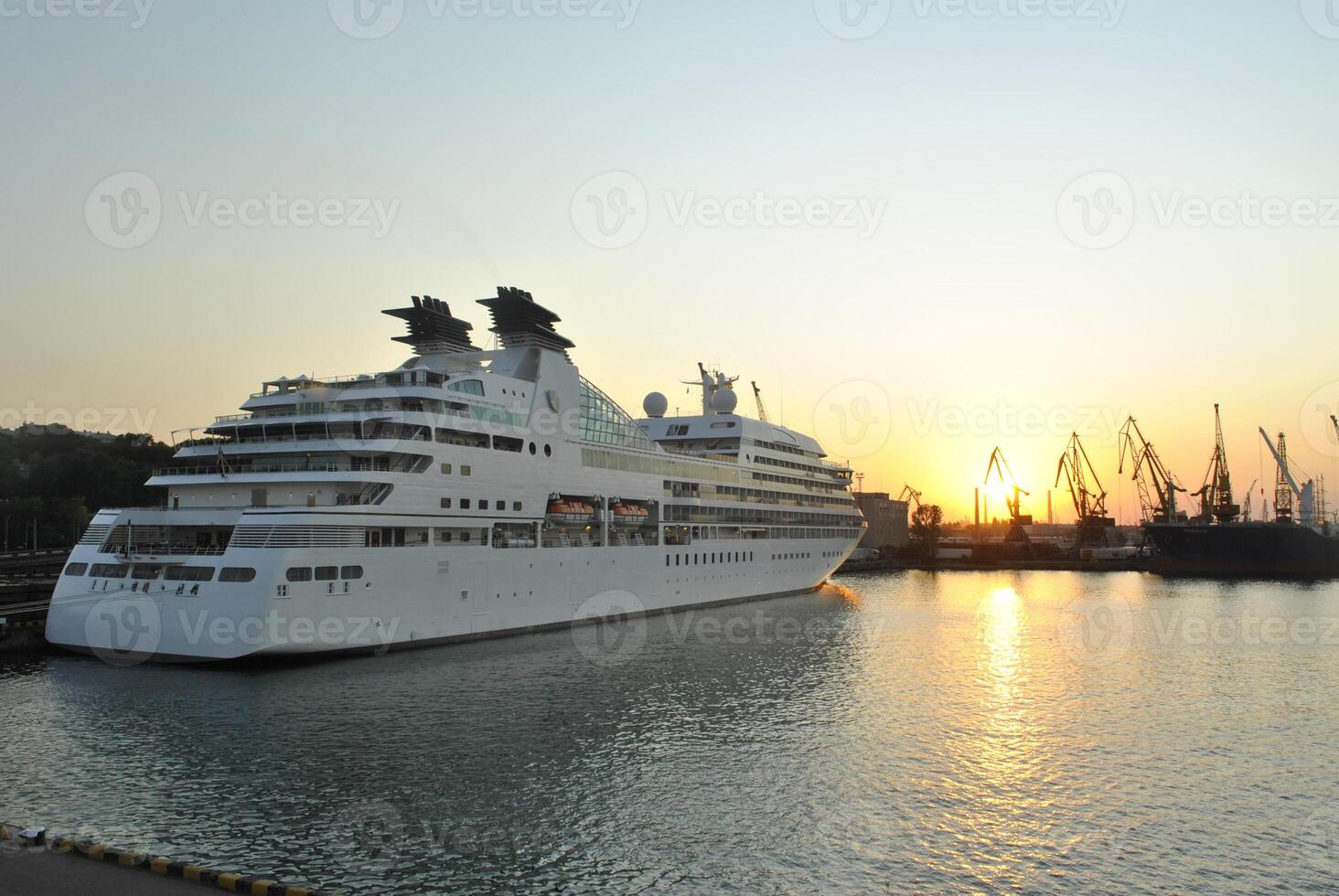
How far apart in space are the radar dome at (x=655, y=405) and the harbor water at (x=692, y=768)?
33.8 metres

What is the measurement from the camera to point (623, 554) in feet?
160

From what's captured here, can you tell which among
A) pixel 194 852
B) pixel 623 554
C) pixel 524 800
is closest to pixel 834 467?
pixel 623 554

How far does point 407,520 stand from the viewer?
3566cm

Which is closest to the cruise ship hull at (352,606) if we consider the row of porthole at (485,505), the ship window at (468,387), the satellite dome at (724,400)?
the row of porthole at (485,505)

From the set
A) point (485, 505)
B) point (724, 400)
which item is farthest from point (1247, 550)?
point (485, 505)

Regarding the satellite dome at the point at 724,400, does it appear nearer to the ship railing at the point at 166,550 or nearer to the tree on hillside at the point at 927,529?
the ship railing at the point at 166,550

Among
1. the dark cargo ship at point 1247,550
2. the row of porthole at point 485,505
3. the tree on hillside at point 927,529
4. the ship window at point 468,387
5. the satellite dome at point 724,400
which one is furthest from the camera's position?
the tree on hillside at point 927,529

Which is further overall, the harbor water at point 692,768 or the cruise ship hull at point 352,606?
the cruise ship hull at point 352,606

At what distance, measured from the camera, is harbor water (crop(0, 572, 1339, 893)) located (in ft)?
56.0

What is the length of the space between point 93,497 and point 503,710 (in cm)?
7536

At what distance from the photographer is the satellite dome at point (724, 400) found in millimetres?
71562

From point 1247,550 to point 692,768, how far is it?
116 m

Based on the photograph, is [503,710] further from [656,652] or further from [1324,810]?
[1324,810]

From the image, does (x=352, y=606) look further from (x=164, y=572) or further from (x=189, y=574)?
(x=164, y=572)
